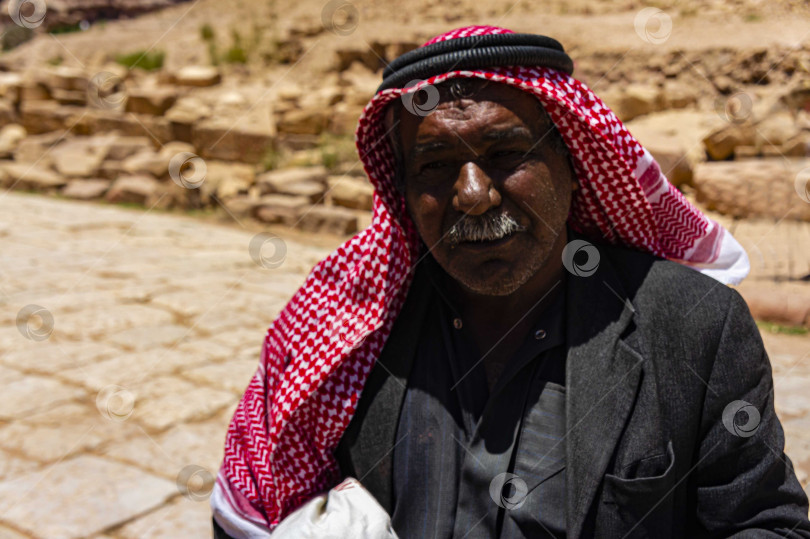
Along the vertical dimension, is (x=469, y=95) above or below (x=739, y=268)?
above

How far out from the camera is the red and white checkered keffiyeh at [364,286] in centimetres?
180

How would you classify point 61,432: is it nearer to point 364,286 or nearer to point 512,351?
point 364,286

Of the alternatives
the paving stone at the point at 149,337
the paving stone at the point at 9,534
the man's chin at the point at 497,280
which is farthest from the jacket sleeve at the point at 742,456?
the paving stone at the point at 149,337

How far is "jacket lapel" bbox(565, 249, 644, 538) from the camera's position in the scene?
153 centimetres

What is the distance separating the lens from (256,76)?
18.9 meters

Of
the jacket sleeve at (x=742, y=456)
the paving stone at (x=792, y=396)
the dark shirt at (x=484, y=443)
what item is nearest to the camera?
the jacket sleeve at (x=742, y=456)

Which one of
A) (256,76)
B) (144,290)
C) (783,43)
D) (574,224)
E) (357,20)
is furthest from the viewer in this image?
(357,20)

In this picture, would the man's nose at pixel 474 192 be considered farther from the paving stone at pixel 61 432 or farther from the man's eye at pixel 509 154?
the paving stone at pixel 61 432

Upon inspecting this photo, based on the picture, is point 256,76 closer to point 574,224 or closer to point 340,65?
point 340,65

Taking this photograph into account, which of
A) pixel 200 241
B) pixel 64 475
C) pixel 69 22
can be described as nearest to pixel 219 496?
pixel 64 475

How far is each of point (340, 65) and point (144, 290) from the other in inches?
455

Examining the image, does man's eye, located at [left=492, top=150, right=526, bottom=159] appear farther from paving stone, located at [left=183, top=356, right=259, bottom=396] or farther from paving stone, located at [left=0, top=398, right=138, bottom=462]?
paving stone, located at [left=183, top=356, right=259, bottom=396]

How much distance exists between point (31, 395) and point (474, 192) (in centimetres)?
385

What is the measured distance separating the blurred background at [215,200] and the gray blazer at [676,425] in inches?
84.5
